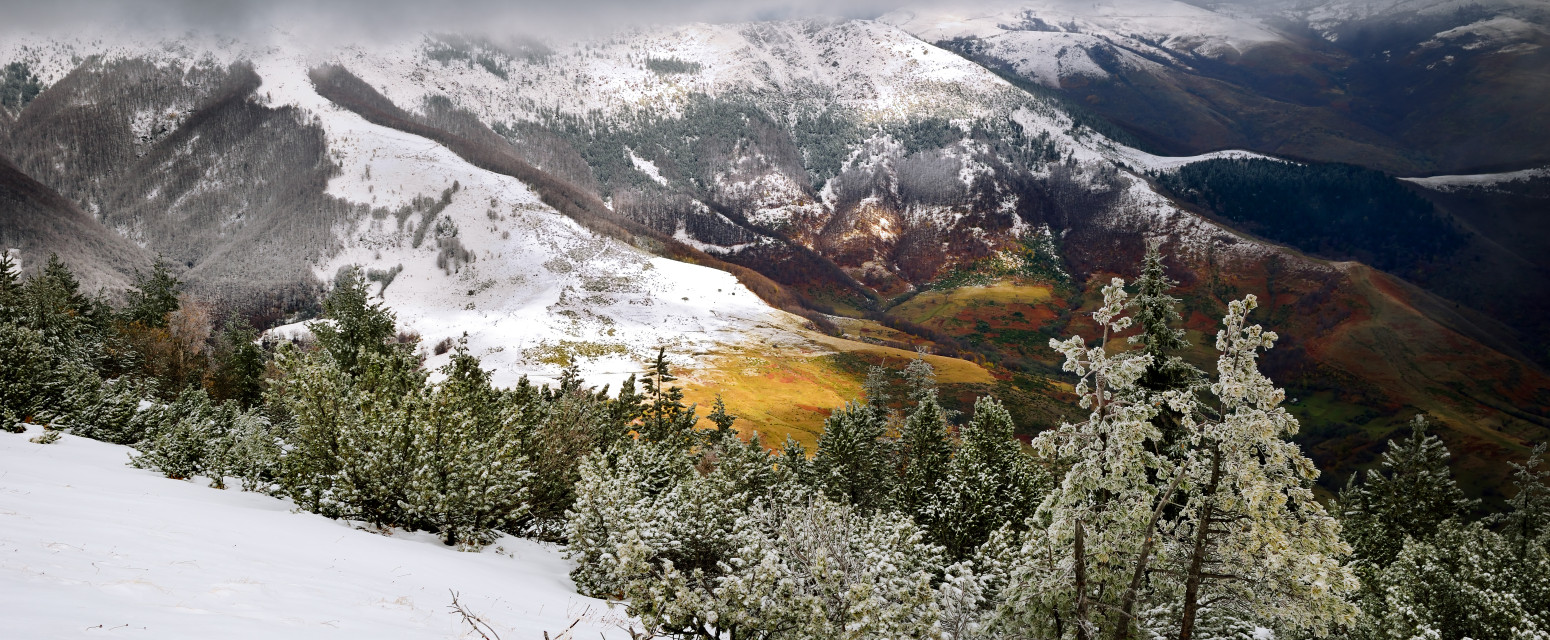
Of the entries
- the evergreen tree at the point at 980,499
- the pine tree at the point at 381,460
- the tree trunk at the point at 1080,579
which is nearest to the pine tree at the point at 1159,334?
the evergreen tree at the point at 980,499

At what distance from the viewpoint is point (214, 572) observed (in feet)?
27.3

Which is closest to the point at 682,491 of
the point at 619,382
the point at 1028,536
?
the point at 1028,536

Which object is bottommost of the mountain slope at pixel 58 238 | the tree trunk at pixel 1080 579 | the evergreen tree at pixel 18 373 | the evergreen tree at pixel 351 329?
the mountain slope at pixel 58 238

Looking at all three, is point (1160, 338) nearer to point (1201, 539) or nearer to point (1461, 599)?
point (1461, 599)

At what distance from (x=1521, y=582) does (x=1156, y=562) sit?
25020mm

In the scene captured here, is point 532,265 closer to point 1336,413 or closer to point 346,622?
point 346,622

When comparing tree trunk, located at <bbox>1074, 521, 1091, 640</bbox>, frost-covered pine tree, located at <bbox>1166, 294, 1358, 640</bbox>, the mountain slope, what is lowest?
the mountain slope

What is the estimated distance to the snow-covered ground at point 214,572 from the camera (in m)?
6.44

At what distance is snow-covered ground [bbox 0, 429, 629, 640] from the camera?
644cm

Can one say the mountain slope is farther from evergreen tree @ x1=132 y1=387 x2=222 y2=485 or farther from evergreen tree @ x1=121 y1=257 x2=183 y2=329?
evergreen tree @ x1=132 y1=387 x2=222 y2=485

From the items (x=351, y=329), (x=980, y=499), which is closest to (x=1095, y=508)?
(x=980, y=499)

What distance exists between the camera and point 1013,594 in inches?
360

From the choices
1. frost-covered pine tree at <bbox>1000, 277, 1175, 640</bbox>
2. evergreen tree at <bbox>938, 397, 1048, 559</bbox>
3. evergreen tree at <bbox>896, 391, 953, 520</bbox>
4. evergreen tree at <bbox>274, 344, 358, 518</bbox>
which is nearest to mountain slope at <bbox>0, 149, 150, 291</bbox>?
evergreen tree at <bbox>274, 344, 358, 518</bbox>

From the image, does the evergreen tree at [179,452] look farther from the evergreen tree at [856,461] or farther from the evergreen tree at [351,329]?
the evergreen tree at [856,461]
